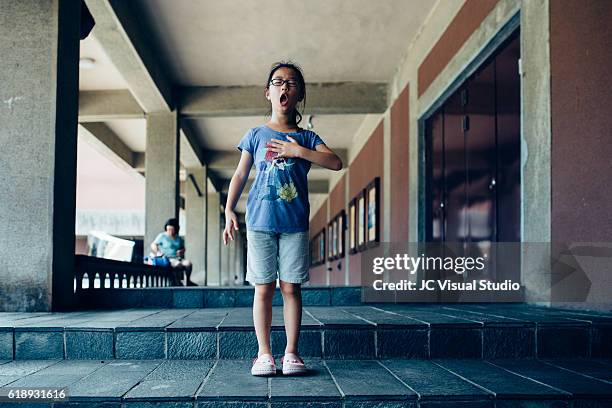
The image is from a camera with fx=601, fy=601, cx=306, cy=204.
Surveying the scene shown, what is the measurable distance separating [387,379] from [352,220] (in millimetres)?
9395

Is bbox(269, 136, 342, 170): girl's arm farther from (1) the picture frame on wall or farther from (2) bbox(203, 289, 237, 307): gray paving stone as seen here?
(1) the picture frame on wall

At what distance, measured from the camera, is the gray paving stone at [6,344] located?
2609mm

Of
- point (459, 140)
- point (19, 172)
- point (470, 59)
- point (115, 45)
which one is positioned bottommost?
point (19, 172)

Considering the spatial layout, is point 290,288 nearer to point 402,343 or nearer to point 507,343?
point 402,343

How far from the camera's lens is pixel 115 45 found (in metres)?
6.42

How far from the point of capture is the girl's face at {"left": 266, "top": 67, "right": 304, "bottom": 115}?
86.0 inches

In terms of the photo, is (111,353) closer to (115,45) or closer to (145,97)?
(115,45)

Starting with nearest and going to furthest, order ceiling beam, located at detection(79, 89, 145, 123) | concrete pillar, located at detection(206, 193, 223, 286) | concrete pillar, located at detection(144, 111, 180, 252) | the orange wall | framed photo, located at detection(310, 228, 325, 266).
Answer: concrete pillar, located at detection(144, 111, 180, 252) → ceiling beam, located at detection(79, 89, 145, 123) → concrete pillar, located at detection(206, 193, 223, 286) → the orange wall → framed photo, located at detection(310, 228, 325, 266)

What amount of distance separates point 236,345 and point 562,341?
1432mm

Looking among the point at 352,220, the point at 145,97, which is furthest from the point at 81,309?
the point at 352,220

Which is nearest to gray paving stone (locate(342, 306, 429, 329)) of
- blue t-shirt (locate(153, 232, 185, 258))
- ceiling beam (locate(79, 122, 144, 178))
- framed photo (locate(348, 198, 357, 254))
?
blue t-shirt (locate(153, 232, 185, 258))

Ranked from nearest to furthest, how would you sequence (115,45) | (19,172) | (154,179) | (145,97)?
(19,172) < (115,45) < (145,97) < (154,179)

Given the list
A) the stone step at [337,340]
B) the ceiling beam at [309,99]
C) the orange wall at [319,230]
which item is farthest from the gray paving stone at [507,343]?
the orange wall at [319,230]

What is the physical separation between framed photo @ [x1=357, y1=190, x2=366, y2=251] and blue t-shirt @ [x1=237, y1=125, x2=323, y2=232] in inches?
299
